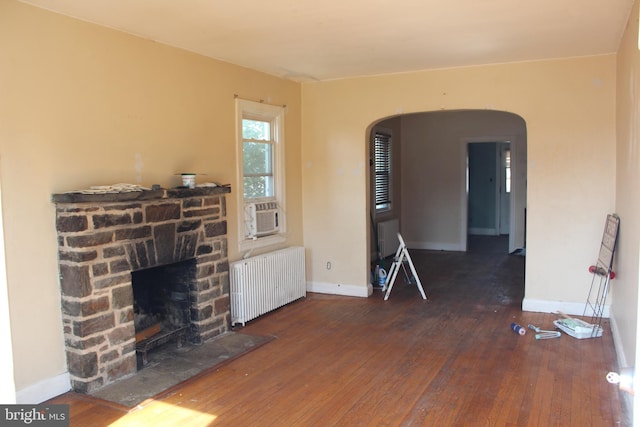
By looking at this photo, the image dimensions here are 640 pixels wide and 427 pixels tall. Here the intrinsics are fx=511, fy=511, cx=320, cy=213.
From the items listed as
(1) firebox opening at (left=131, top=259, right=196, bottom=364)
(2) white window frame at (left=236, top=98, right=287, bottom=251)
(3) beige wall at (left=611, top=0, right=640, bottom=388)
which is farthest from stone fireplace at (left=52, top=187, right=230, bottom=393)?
(3) beige wall at (left=611, top=0, right=640, bottom=388)

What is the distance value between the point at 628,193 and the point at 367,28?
7.99ft

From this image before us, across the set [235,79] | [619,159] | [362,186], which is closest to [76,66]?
[235,79]

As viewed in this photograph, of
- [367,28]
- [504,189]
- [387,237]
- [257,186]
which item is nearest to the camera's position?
[367,28]

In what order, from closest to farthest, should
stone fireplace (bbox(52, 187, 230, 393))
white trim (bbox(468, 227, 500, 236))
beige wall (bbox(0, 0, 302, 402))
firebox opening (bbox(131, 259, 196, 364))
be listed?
beige wall (bbox(0, 0, 302, 402)) < stone fireplace (bbox(52, 187, 230, 393)) < firebox opening (bbox(131, 259, 196, 364)) < white trim (bbox(468, 227, 500, 236))

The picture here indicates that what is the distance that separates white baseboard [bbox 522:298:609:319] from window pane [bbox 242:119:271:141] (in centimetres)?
351

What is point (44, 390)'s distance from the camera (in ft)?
11.7

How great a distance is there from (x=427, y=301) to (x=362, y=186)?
161 centimetres

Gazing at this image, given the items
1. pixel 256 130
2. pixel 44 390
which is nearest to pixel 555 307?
pixel 256 130

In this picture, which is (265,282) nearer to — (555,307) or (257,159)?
(257,159)

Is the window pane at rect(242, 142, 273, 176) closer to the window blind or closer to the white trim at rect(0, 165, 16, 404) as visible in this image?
the window blind

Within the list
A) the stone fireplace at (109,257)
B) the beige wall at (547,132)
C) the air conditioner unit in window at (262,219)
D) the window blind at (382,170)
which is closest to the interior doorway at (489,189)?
the window blind at (382,170)

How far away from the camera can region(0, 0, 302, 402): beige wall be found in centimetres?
337

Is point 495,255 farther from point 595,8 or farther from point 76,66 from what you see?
point 76,66

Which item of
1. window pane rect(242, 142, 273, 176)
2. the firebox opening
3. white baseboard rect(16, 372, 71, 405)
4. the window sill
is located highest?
window pane rect(242, 142, 273, 176)
